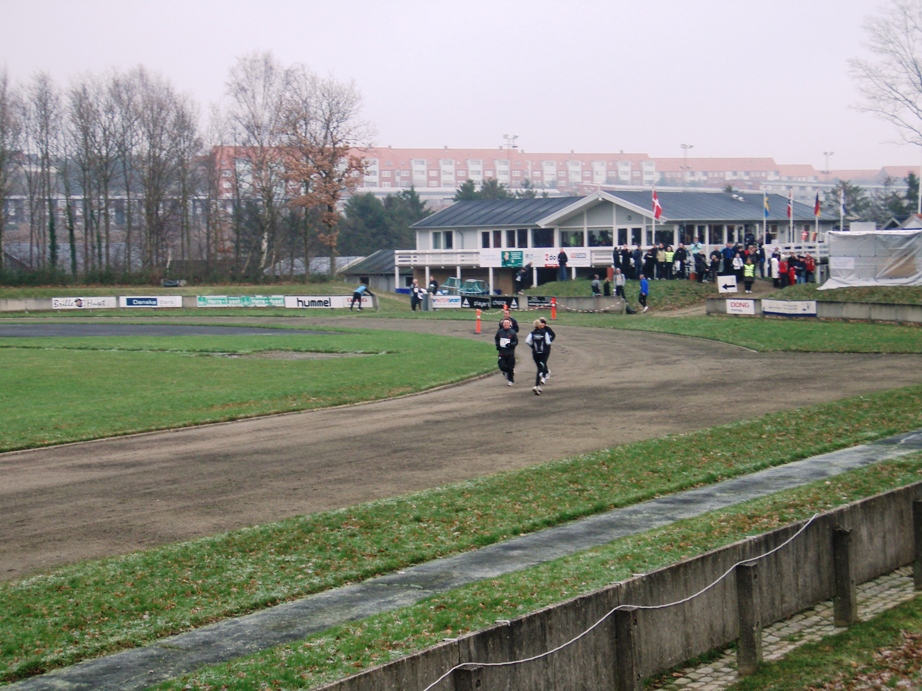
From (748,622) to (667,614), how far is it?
0.84m

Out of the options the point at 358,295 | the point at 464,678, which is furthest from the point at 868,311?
the point at 464,678

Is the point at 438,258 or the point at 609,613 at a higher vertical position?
the point at 438,258

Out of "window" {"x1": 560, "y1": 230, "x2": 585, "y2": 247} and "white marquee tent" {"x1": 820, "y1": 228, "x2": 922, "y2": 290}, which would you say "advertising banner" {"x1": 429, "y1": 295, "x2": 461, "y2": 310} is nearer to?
"window" {"x1": 560, "y1": 230, "x2": 585, "y2": 247}

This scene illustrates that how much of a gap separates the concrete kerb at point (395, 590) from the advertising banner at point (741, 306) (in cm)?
3009

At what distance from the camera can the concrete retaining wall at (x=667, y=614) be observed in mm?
6801

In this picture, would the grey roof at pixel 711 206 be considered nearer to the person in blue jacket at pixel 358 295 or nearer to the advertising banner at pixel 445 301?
the advertising banner at pixel 445 301

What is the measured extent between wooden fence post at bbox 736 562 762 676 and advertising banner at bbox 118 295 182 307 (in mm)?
60883

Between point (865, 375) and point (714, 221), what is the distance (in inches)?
1768

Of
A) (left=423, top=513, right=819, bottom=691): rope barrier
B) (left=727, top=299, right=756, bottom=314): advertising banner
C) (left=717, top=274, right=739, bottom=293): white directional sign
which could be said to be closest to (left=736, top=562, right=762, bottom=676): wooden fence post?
(left=423, top=513, right=819, bottom=691): rope barrier

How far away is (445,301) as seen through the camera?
196 feet

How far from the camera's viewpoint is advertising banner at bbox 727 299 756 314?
150 ft

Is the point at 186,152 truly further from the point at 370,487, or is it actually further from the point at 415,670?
the point at 415,670

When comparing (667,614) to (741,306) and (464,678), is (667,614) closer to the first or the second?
(464,678)

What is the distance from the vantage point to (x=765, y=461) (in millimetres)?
16609
